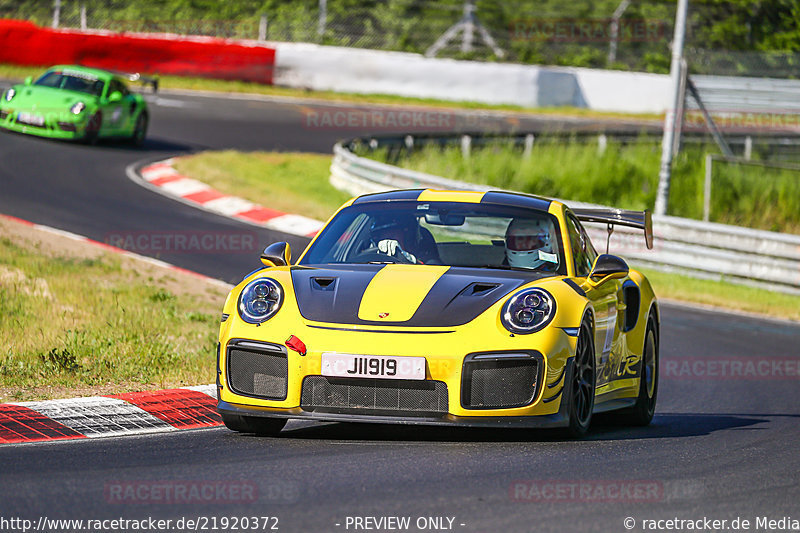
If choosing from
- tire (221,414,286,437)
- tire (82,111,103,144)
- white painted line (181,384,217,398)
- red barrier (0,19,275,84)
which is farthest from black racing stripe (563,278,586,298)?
red barrier (0,19,275,84)

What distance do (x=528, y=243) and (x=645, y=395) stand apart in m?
1.46

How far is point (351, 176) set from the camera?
21875 mm

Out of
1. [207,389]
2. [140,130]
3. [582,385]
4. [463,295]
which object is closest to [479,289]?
[463,295]

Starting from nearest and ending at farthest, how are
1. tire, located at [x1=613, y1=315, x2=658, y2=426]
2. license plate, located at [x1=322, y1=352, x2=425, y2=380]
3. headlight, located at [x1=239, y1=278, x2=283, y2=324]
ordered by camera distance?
license plate, located at [x1=322, y1=352, x2=425, y2=380] < headlight, located at [x1=239, y1=278, x2=283, y2=324] < tire, located at [x1=613, y1=315, x2=658, y2=426]

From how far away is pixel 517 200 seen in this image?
766 centimetres

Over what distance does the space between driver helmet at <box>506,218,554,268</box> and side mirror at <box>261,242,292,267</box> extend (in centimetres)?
120

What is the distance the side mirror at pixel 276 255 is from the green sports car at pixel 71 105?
15574 mm

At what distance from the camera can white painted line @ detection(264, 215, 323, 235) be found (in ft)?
59.4

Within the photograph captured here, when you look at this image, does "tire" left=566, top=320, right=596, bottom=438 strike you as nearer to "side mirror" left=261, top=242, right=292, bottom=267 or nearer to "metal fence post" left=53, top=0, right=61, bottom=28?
"side mirror" left=261, top=242, right=292, bottom=267

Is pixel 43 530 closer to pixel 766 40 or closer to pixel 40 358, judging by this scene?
pixel 40 358

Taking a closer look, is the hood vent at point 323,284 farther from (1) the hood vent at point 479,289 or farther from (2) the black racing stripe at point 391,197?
(2) the black racing stripe at point 391,197

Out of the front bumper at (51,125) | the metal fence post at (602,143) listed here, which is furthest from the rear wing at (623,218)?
the metal fence post at (602,143)

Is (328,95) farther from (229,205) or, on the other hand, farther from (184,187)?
(229,205)

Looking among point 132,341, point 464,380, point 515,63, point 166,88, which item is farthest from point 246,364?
point 515,63
